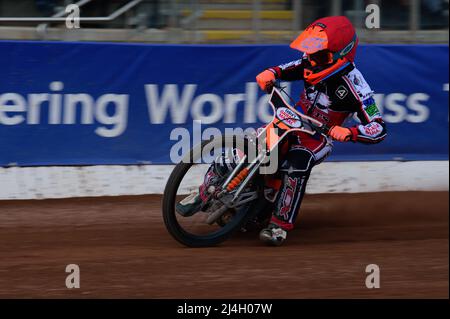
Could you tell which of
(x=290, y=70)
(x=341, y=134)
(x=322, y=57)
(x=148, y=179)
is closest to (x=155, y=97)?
(x=148, y=179)

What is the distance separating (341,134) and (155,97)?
9.26 feet

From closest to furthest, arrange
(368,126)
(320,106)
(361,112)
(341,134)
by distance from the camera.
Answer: (341,134), (368,126), (361,112), (320,106)

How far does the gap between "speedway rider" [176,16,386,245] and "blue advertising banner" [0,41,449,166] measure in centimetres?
187

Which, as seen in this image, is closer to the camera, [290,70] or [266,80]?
[266,80]

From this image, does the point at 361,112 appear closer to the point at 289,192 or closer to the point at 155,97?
the point at 289,192

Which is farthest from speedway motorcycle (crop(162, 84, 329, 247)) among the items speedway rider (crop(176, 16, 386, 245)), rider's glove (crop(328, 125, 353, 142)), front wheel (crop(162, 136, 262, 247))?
rider's glove (crop(328, 125, 353, 142))

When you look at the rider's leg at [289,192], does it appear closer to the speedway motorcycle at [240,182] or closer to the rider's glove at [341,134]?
the speedway motorcycle at [240,182]

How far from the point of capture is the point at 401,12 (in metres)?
9.57

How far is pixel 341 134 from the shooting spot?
6.09 meters

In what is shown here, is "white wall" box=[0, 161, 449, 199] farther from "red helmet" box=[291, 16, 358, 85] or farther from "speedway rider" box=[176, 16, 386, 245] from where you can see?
"red helmet" box=[291, 16, 358, 85]

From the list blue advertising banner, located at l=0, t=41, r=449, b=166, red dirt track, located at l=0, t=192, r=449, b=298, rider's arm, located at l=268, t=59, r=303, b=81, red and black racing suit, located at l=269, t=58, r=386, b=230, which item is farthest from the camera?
blue advertising banner, located at l=0, t=41, r=449, b=166

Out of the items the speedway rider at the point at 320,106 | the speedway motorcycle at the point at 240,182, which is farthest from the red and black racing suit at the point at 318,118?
the speedway motorcycle at the point at 240,182

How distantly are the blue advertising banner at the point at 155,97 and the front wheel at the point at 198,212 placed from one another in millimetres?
1695

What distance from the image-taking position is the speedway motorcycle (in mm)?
6312
